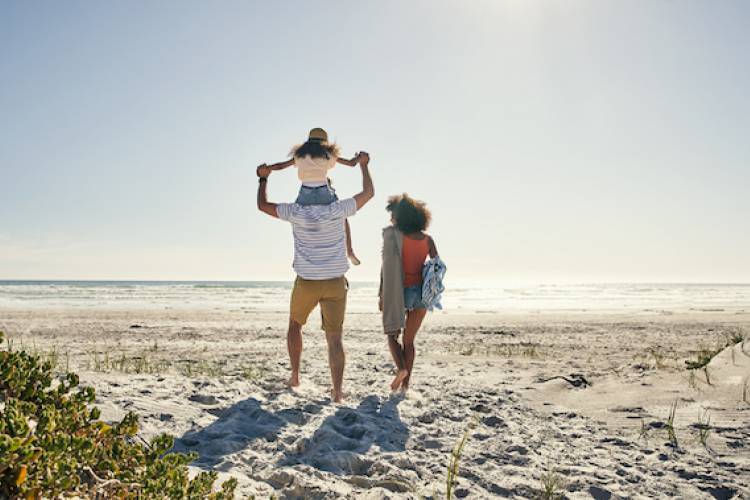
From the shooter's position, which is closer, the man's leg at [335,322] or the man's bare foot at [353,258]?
the man's leg at [335,322]

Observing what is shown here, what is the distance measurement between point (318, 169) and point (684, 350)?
8168mm

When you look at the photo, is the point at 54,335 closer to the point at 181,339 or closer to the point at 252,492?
the point at 181,339

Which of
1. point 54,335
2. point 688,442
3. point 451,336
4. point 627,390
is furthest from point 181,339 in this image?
point 688,442

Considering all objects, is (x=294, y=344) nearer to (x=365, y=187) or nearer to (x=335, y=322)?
(x=335, y=322)

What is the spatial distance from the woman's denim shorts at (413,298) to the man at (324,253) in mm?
936

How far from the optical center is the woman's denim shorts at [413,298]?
5352 millimetres

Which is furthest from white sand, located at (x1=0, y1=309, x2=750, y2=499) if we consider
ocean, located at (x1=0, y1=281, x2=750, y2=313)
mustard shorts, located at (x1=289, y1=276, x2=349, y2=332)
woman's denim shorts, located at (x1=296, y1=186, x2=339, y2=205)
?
ocean, located at (x1=0, y1=281, x2=750, y2=313)

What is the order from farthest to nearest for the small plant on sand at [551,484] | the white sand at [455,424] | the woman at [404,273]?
the woman at [404,273], the white sand at [455,424], the small plant on sand at [551,484]

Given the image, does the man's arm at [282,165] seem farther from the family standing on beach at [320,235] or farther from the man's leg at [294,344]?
the man's leg at [294,344]

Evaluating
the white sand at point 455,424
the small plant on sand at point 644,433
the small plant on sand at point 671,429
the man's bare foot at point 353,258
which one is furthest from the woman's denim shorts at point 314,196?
the small plant on sand at point 671,429

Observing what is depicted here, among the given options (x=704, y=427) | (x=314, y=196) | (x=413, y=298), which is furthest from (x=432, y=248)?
(x=704, y=427)

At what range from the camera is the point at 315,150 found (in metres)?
4.59

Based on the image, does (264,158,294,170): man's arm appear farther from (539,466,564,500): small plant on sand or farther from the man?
(539,466,564,500): small plant on sand

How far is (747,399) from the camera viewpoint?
4582 millimetres
